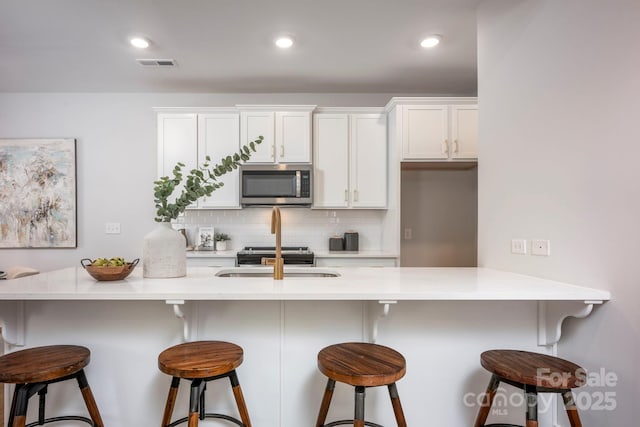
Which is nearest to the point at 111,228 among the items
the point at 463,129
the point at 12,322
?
the point at 12,322

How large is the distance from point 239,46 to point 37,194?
9.52 ft

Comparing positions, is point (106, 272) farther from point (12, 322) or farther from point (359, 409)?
point (359, 409)

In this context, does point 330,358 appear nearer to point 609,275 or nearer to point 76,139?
point 609,275

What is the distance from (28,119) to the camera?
147 inches

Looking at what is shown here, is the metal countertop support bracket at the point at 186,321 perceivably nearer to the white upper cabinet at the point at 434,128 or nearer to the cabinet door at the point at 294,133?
the cabinet door at the point at 294,133

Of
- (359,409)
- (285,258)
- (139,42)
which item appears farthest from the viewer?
(285,258)

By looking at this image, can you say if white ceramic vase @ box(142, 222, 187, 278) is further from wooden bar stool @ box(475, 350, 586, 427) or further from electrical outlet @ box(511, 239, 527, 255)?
electrical outlet @ box(511, 239, 527, 255)

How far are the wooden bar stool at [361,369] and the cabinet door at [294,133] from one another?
242cm

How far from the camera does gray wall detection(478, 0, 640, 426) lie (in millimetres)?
1254

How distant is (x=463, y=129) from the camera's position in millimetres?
3246

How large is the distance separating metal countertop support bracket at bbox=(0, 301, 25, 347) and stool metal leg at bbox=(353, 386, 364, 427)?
1.56m

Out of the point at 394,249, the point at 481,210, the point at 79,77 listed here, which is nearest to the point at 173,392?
the point at 481,210

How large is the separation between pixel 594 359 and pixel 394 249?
2.01 m

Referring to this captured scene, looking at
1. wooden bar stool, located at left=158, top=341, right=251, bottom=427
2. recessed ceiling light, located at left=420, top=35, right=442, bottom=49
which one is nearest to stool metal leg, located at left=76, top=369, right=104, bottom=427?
wooden bar stool, located at left=158, top=341, right=251, bottom=427
